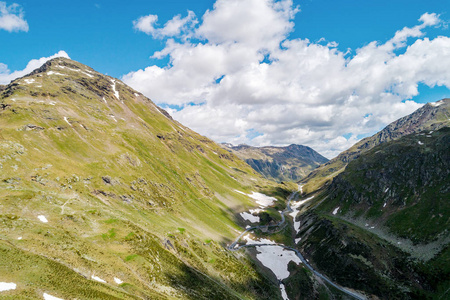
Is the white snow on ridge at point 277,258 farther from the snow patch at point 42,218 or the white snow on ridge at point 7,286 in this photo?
the white snow on ridge at point 7,286

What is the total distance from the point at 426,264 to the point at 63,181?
14350 cm

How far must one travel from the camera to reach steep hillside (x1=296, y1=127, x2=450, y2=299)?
85938 mm

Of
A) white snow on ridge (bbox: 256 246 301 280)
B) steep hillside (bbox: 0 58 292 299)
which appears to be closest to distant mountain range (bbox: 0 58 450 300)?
steep hillside (bbox: 0 58 292 299)

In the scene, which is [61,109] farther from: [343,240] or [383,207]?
[383,207]

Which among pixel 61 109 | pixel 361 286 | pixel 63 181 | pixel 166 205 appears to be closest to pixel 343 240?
pixel 361 286

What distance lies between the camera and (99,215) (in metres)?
70.6

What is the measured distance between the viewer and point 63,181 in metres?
86.8

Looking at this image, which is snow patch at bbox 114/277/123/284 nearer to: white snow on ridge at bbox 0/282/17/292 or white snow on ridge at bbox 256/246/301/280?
white snow on ridge at bbox 0/282/17/292

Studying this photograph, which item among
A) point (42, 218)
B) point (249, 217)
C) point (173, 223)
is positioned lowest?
point (249, 217)

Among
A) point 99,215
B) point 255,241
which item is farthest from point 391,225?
point 99,215

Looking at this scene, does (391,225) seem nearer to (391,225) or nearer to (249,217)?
(391,225)

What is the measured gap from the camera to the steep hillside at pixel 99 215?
129ft

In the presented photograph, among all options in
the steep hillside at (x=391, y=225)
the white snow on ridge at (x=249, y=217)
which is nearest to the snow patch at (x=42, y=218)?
the steep hillside at (x=391, y=225)

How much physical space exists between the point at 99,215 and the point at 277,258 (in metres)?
87.1
